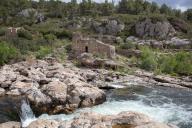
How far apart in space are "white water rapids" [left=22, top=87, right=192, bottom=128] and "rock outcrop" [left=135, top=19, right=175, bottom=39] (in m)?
75.0

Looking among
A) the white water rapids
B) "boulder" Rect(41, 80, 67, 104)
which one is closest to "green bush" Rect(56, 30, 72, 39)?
the white water rapids

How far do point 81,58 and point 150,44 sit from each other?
42332 millimetres

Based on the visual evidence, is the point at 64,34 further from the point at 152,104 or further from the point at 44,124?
the point at 44,124

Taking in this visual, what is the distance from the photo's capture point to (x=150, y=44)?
118500 millimetres

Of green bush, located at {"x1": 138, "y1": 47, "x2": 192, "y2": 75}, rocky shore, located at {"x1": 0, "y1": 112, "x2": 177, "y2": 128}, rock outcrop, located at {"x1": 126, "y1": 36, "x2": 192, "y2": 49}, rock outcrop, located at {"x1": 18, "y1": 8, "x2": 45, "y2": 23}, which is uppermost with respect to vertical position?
rock outcrop, located at {"x1": 18, "y1": 8, "x2": 45, "y2": 23}

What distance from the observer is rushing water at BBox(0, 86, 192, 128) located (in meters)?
40.1

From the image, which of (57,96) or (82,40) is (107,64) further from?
(57,96)

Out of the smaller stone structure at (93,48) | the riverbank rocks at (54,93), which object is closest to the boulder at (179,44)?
the smaller stone structure at (93,48)

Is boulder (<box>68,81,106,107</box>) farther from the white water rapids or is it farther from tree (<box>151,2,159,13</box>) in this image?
tree (<box>151,2,159,13</box>)

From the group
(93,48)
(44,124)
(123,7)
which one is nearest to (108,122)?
(44,124)

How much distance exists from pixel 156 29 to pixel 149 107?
88639 mm

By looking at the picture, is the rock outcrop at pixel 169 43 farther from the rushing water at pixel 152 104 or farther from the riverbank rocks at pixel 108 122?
the riverbank rocks at pixel 108 122

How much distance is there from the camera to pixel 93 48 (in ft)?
295

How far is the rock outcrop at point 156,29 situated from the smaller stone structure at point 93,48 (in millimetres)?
44110
